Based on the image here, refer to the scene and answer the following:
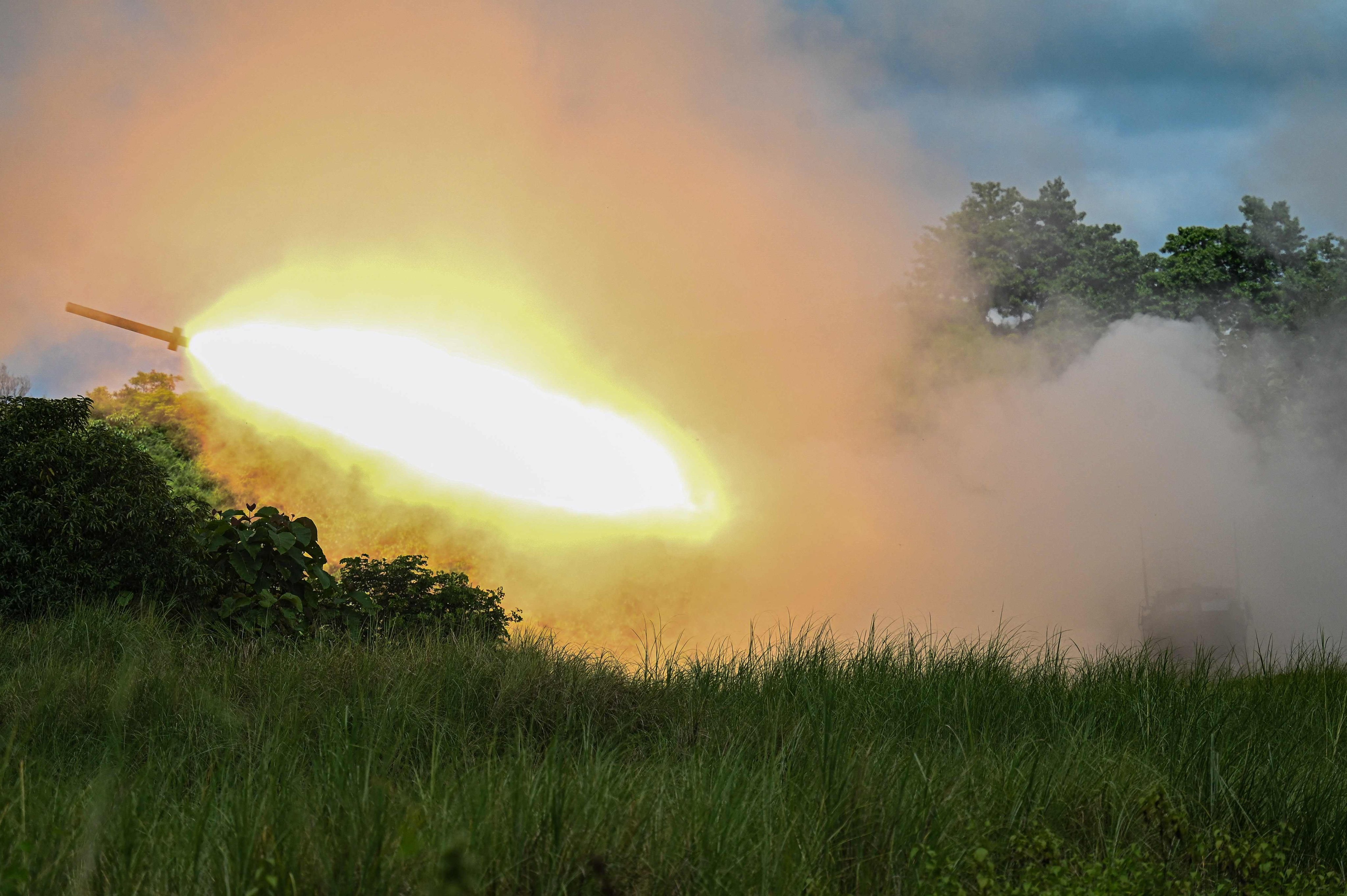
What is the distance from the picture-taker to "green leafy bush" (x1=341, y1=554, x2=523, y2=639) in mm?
11125

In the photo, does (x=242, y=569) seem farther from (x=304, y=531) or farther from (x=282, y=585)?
(x=304, y=531)

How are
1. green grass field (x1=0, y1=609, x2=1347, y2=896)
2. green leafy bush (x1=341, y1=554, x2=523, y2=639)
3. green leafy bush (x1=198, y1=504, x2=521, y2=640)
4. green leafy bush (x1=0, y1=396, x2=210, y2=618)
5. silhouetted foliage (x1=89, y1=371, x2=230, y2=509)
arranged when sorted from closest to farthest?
green grass field (x1=0, y1=609, x2=1347, y2=896) → green leafy bush (x1=0, y1=396, x2=210, y2=618) → green leafy bush (x1=198, y1=504, x2=521, y2=640) → green leafy bush (x1=341, y1=554, x2=523, y2=639) → silhouetted foliage (x1=89, y1=371, x2=230, y2=509)

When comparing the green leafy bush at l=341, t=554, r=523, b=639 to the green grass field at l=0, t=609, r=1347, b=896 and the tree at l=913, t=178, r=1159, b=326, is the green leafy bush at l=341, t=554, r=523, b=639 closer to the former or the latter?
the green grass field at l=0, t=609, r=1347, b=896

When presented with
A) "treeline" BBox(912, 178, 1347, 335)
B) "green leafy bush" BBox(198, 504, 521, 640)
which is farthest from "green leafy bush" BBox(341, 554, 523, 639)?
"treeline" BBox(912, 178, 1347, 335)

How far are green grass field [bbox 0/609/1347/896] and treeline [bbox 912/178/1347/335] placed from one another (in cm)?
→ 1506

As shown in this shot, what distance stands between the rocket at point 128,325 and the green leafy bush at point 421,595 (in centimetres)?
417

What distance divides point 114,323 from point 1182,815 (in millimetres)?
13097

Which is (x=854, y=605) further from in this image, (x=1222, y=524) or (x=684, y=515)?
(x=1222, y=524)

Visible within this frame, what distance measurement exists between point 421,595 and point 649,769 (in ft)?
22.3

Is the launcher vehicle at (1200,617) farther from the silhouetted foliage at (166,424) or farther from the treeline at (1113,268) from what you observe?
the silhouetted foliage at (166,424)

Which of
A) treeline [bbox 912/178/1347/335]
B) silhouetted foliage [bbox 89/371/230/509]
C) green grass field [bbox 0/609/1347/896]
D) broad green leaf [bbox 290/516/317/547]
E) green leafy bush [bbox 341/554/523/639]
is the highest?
treeline [bbox 912/178/1347/335]

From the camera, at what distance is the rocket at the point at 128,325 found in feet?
42.4

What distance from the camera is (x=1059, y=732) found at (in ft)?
22.1

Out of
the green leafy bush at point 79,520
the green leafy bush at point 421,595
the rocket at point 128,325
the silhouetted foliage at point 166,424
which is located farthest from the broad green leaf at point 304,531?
the silhouetted foliage at point 166,424
